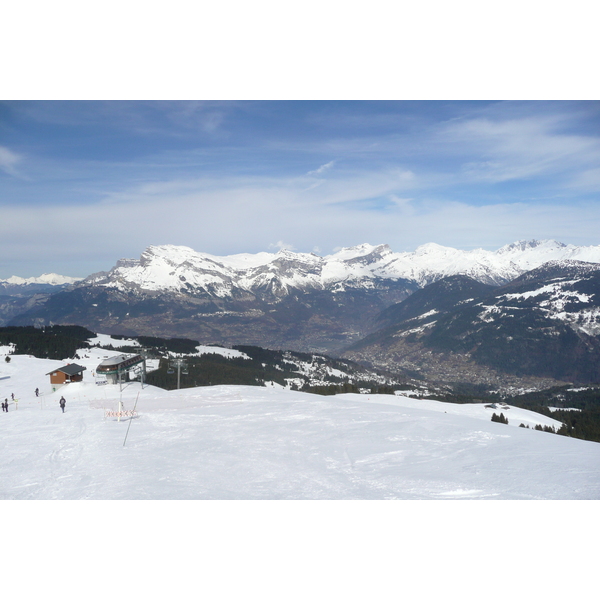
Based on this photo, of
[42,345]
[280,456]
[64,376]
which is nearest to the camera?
[280,456]

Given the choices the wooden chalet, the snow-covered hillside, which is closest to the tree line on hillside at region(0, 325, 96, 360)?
the wooden chalet

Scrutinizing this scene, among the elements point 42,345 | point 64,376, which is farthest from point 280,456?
point 42,345

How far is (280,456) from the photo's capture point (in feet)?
73.6

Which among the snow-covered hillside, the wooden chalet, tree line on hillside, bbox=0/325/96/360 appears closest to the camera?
the snow-covered hillside

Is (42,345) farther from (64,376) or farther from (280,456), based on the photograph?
(280,456)

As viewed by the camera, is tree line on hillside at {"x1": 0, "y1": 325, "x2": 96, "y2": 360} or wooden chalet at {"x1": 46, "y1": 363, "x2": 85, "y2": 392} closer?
wooden chalet at {"x1": 46, "y1": 363, "x2": 85, "y2": 392}

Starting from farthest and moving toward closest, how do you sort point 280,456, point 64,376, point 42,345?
1. point 42,345
2. point 64,376
3. point 280,456

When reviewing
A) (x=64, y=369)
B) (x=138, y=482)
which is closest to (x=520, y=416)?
(x=138, y=482)

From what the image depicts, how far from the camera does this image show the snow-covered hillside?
18.3 meters

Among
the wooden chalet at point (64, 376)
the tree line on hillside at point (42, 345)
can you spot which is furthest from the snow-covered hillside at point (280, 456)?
the tree line on hillside at point (42, 345)

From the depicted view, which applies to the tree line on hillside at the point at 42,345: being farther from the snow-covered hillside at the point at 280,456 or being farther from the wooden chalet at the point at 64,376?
the snow-covered hillside at the point at 280,456

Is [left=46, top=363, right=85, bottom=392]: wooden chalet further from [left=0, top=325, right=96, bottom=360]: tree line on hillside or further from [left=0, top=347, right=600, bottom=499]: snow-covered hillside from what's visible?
[left=0, top=325, right=96, bottom=360]: tree line on hillside

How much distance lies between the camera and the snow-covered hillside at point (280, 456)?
60.2ft

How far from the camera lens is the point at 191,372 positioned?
137 m
